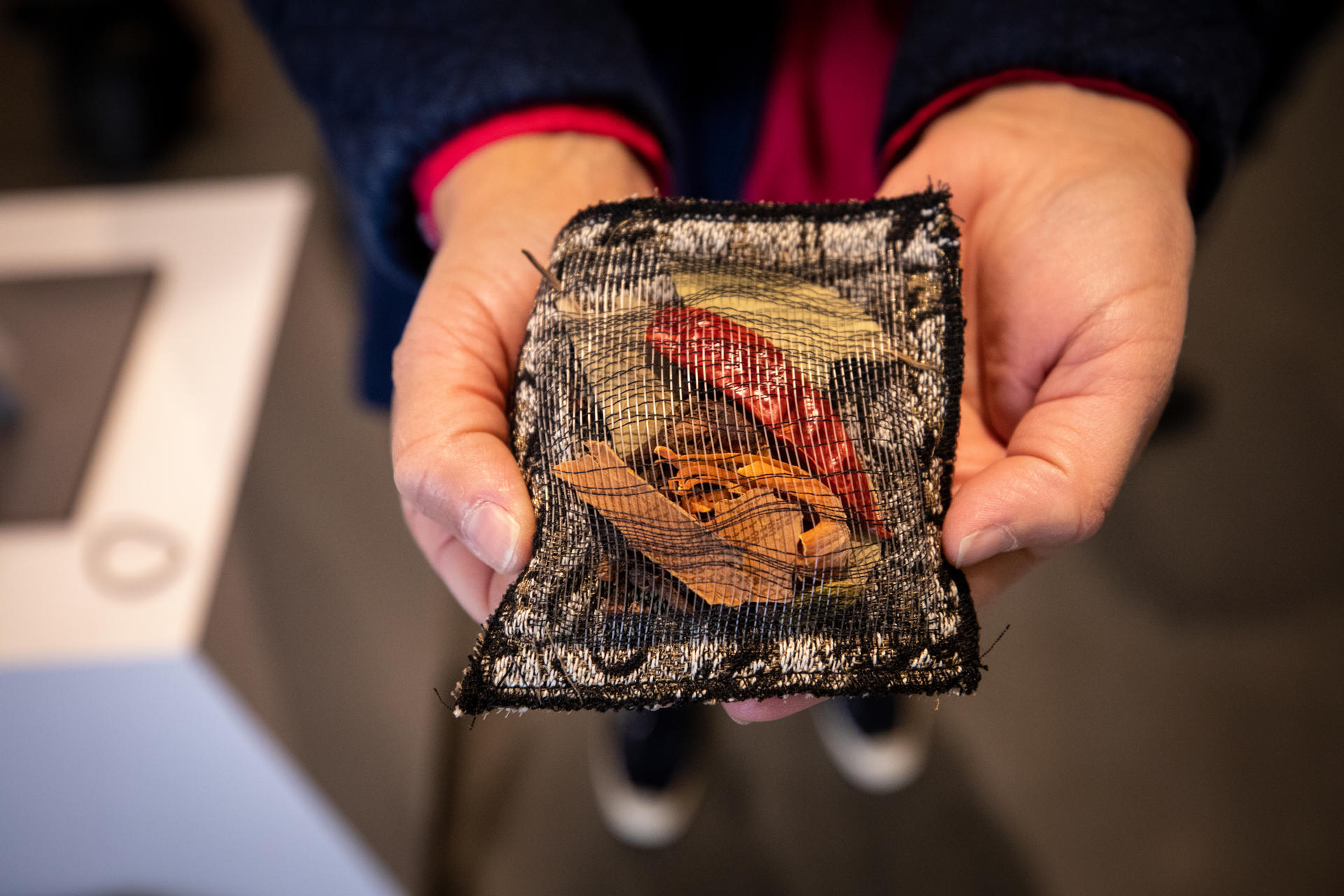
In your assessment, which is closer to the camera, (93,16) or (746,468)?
(746,468)

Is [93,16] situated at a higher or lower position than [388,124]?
lower

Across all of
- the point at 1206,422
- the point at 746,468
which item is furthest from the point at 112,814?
the point at 1206,422

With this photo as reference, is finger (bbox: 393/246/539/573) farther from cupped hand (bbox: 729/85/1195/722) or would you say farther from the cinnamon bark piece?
cupped hand (bbox: 729/85/1195/722)

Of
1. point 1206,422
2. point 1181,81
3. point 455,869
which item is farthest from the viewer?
point 1206,422

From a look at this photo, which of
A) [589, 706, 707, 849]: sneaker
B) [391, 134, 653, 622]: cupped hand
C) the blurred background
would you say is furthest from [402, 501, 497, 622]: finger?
[589, 706, 707, 849]: sneaker

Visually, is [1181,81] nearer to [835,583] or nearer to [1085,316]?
[1085,316]

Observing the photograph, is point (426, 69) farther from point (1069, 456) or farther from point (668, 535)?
point (1069, 456)
